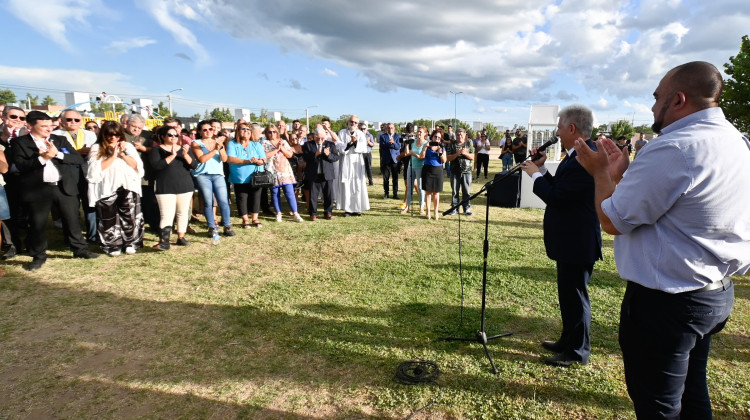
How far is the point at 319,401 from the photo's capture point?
9.19ft

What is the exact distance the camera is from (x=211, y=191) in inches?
264

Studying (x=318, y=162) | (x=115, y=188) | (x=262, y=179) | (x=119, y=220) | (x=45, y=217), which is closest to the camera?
(x=45, y=217)

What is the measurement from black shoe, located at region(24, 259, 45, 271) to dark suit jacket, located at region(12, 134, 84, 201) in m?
0.85

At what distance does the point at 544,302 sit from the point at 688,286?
2.94 m

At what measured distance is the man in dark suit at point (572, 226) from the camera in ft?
9.27

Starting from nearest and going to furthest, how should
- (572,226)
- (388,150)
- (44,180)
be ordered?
(572,226), (44,180), (388,150)

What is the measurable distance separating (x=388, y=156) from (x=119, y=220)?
7.15m

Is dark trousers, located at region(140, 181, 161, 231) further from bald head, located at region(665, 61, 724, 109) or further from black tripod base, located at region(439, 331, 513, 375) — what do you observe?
bald head, located at region(665, 61, 724, 109)

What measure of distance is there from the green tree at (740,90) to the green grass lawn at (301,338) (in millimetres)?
13586

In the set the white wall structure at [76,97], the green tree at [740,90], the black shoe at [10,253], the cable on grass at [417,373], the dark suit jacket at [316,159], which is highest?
the white wall structure at [76,97]

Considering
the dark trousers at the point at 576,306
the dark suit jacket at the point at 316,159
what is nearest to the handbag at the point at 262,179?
the dark suit jacket at the point at 316,159

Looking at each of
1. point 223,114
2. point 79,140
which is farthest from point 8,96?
point 79,140

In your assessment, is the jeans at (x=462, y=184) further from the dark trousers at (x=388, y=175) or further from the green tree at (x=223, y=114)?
the green tree at (x=223, y=114)

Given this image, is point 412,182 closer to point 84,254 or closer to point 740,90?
point 84,254
